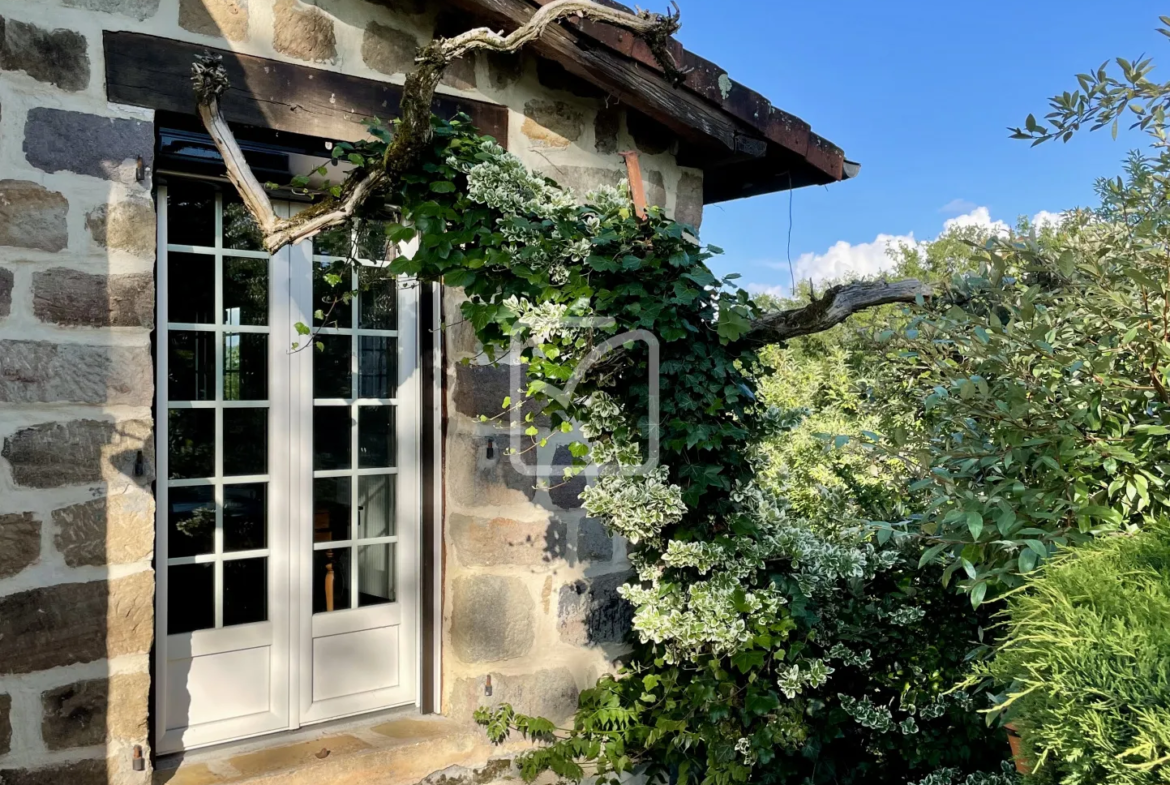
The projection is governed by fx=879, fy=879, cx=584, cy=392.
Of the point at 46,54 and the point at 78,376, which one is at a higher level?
the point at 46,54

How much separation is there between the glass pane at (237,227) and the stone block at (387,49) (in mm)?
713

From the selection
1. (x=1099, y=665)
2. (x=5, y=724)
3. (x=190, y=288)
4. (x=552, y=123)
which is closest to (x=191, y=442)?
(x=190, y=288)

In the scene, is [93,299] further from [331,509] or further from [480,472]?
[480,472]

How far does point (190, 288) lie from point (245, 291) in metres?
0.19

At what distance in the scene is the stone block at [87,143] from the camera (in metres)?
2.68

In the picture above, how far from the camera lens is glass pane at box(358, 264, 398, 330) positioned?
349 cm

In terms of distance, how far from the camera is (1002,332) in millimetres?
1936

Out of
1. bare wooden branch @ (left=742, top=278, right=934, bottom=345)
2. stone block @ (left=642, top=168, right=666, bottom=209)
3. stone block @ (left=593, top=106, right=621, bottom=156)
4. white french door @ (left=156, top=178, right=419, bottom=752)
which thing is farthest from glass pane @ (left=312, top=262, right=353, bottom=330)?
bare wooden branch @ (left=742, top=278, right=934, bottom=345)

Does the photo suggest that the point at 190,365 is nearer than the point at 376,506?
Yes

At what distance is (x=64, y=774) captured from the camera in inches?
104

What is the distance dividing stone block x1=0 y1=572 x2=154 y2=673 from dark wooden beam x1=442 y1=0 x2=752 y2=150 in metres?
2.32

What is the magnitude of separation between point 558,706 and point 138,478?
182cm

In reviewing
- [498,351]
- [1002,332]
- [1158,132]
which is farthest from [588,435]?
[1158,132]

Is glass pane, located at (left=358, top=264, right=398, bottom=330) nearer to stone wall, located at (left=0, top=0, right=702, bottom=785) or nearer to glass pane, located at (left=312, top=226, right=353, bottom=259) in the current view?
glass pane, located at (left=312, top=226, right=353, bottom=259)
